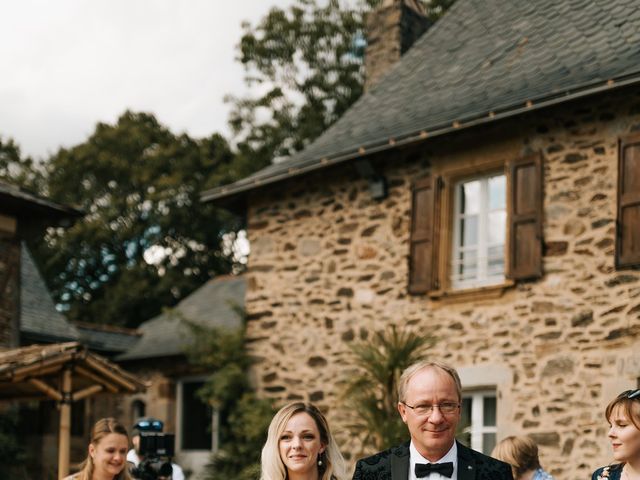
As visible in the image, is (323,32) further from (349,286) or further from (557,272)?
(557,272)

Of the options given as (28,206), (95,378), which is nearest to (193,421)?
(28,206)

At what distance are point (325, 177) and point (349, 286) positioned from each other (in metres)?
1.37

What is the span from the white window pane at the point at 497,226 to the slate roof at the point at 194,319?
6812 millimetres

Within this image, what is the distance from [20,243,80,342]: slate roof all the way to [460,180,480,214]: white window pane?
8552 millimetres

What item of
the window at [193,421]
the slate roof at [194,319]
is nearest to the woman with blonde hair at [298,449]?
the slate roof at [194,319]

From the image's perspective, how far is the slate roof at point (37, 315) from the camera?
17.5m

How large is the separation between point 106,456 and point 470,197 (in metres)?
6.14

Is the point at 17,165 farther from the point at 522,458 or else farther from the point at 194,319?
the point at 522,458

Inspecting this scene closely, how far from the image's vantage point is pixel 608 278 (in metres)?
9.71

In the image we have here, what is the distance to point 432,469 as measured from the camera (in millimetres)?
3318

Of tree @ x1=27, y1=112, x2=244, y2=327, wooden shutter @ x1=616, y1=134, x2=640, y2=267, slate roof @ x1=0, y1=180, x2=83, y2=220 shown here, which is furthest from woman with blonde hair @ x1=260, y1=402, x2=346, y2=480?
tree @ x1=27, y1=112, x2=244, y2=327

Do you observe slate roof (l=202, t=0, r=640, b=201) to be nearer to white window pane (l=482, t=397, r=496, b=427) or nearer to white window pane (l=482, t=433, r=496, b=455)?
white window pane (l=482, t=397, r=496, b=427)

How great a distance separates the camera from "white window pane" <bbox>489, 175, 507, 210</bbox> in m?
10.9

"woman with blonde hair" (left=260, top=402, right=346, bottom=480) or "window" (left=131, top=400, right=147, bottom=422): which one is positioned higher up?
"woman with blonde hair" (left=260, top=402, right=346, bottom=480)
